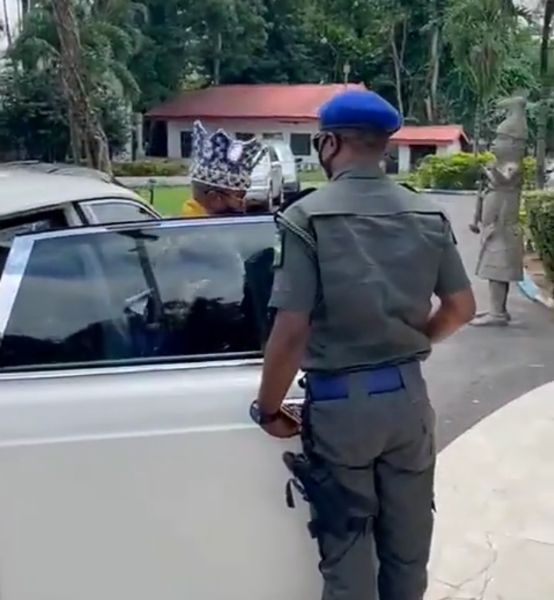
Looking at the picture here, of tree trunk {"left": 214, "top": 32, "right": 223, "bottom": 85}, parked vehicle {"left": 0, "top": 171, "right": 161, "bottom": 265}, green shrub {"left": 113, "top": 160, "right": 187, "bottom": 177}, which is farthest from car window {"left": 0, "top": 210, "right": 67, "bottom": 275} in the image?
tree trunk {"left": 214, "top": 32, "right": 223, "bottom": 85}

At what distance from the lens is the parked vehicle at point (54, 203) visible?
11.9ft

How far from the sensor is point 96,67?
3153 centimetres

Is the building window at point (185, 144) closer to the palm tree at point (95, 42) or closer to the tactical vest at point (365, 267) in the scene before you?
the palm tree at point (95, 42)

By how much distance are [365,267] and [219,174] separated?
1.99m

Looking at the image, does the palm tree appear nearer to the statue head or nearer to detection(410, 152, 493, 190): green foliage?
detection(410, 152, 493, 190): green foliage

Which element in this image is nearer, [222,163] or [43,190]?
[43,190]

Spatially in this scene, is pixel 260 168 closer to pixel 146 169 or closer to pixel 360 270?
pixel 360 270

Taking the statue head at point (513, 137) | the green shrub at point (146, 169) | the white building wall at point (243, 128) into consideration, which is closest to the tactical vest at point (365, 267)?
the statue head at point (513, 137)

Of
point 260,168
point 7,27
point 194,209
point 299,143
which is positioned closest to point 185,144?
point 299,143

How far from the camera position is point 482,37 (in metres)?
19.4

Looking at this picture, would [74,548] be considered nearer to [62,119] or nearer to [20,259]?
[20,259]

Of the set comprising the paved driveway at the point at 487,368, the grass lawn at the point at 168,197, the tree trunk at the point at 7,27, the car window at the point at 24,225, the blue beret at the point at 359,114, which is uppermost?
the tree trunk at the point at 7,27

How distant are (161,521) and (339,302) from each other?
76 centimetres

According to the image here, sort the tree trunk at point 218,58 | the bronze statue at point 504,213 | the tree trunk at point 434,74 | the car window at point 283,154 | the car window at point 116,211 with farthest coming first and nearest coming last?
the tree trunk at point 434,74, the tree trunk at point 218,58, the car window at point 283,154, the bronze statue at point 504,213, the car window at point 116,211
